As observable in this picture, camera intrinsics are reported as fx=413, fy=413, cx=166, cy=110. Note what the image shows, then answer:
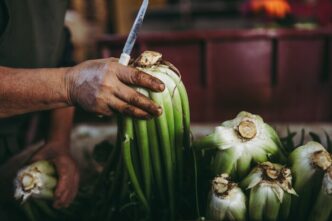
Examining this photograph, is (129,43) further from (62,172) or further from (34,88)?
(62,172)

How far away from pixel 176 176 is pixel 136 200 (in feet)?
0.46

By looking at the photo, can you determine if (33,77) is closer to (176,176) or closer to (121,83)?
(121,83)

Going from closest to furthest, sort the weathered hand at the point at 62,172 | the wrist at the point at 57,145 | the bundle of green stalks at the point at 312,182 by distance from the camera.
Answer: the bundle of green stalks at the point at 312,182 < the weathered hand at the point at 62,172 < the wrist at the point at 57,145

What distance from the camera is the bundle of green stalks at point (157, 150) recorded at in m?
1.11

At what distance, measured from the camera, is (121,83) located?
104 centimetres

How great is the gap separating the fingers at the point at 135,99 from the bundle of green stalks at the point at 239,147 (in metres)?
0.18

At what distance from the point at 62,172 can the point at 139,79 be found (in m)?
0.60

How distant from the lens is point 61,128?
1.75m

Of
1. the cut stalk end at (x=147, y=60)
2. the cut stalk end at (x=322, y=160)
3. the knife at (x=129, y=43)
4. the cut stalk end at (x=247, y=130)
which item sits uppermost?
the knife at (x=129, y=43)

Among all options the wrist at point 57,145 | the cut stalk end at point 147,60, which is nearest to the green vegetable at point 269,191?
the cut stalk end at point 147,60

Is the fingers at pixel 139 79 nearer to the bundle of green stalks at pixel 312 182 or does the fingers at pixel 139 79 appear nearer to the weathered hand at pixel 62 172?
the bundle of green stalks at pixel 312 182

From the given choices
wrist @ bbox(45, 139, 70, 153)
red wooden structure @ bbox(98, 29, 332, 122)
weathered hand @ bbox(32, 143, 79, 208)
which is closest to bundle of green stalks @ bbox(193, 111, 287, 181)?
weathered hand @ bbox(32, 143, 79, 208)

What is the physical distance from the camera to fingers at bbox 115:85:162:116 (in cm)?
103

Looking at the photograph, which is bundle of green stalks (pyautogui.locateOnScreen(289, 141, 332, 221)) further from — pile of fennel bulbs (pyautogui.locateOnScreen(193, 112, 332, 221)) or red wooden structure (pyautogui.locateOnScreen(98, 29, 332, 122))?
red wooden structure (pyautogui.locateOnScreen(98, 29, 332, 122))
